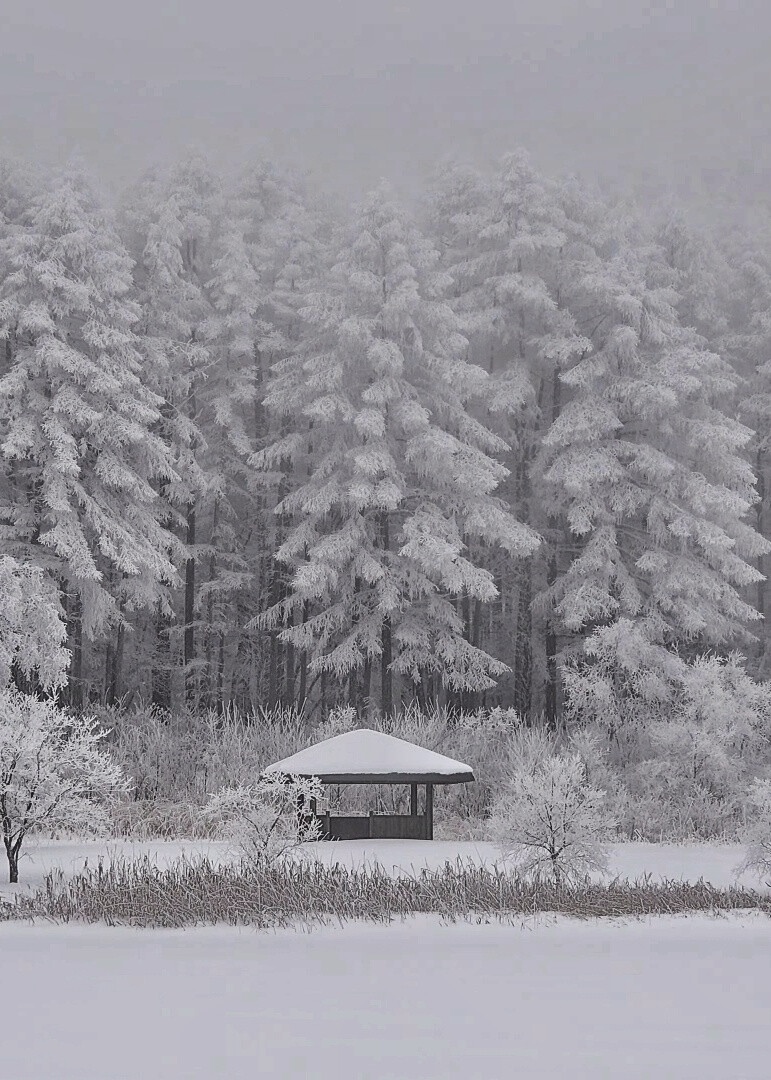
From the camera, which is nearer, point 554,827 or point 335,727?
point 554,827

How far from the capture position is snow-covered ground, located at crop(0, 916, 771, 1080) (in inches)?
180

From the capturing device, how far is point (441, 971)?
21.1 feet

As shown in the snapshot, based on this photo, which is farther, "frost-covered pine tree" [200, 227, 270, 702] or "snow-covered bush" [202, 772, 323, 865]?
"frost-covered pine tree" [200, 227, 270, 702]

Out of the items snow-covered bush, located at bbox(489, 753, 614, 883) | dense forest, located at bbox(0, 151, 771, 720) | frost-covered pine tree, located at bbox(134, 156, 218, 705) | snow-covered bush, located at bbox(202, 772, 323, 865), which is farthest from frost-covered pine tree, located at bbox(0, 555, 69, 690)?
frost-covered pine tree, located at bbox(134, 156, 218, 705)

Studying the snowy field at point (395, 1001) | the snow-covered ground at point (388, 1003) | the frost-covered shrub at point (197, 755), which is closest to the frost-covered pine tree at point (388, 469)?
the frost-covered shrub at point (197, 755)

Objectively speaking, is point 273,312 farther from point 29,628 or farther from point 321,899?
point 321,899

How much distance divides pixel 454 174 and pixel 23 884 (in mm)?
21385

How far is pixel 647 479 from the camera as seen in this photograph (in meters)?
23.6

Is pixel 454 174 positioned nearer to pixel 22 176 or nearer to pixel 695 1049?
pixel 22 176

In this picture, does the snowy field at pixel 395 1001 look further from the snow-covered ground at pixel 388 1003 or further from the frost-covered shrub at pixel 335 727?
the frost-covered shrub at pixel 335 727

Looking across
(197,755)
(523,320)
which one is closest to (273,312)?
(523,320)

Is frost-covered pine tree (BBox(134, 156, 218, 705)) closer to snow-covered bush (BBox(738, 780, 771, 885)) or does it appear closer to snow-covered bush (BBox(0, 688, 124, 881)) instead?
snow-covered bush (BBox(0, 688, 124, 881))

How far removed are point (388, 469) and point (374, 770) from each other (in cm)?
993

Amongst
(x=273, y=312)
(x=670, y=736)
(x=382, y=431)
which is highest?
(x=273, y=312)
